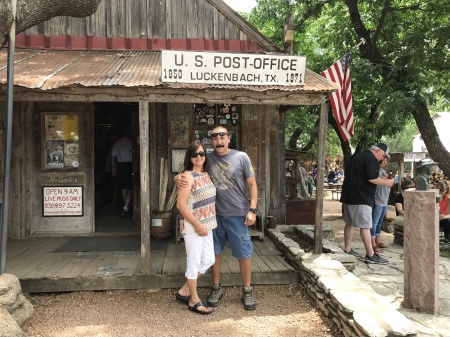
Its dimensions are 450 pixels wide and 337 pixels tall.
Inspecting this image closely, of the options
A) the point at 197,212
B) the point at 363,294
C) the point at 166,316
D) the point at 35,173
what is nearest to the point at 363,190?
the point at 363,294

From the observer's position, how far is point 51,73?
5270 mm

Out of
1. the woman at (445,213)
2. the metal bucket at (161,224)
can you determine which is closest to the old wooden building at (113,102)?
the metal bucket at (161,224)

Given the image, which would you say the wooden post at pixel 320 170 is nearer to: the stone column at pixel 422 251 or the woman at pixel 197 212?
the stone column at pixel 422 251

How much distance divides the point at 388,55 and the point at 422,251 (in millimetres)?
7191

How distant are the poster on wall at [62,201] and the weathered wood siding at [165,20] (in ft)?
9.72

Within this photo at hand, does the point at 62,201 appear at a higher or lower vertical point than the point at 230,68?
lower

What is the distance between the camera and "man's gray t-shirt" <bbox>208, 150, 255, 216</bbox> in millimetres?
4301

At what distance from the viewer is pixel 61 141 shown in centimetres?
703

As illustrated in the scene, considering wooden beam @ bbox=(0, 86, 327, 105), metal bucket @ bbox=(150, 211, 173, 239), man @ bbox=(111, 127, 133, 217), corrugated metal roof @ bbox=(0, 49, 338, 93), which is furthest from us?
man @ bbox=(111, 127, 133, 217)

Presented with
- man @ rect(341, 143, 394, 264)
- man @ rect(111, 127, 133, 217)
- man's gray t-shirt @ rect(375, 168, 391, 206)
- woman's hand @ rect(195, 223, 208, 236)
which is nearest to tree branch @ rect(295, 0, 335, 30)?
man @ rect(341, 143, 394, 264)

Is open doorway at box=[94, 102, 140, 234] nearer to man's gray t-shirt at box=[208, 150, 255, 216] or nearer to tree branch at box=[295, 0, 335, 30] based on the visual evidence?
man's gray t-shirt at box=[208, 150, 255, 216]

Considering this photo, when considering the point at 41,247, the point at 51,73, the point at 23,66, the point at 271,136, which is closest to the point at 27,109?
the point at 23,66

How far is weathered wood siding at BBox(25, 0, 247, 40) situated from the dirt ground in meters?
4.74

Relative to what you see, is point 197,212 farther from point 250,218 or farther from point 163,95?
point 163,95
